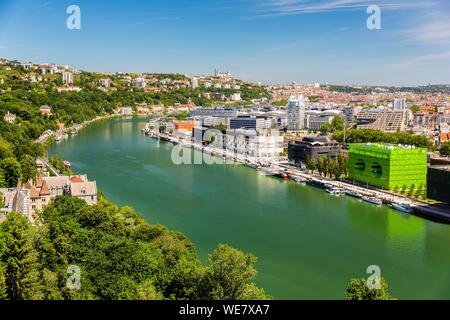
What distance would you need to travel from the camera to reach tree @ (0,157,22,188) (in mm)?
5988

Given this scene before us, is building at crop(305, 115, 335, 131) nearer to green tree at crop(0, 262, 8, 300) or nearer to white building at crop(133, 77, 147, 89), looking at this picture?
white building at crop(133, 77, 147, 89)

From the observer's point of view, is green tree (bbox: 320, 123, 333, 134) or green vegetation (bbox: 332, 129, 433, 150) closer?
green vegetation (bbox: 332, 129, 433, 150)

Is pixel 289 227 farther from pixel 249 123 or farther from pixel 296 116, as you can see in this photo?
pixel 296 116

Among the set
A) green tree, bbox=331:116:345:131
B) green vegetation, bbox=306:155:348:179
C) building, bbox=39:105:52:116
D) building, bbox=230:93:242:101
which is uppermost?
building, bbox=230:93:242:101

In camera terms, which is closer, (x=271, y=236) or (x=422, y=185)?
(x=271, y=236)

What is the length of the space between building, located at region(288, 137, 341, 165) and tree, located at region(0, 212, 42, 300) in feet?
19.9

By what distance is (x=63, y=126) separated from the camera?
15391 mm

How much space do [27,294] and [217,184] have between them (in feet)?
16.0

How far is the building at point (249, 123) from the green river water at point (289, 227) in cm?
549

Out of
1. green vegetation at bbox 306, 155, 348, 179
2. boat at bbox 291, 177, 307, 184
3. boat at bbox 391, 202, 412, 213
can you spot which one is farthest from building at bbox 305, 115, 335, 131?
boat at bbox 391, 202, 412, 213

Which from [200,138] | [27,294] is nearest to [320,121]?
[200,138]

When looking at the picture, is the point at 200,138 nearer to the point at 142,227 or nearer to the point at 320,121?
the point at 320,121

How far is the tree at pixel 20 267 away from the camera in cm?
259

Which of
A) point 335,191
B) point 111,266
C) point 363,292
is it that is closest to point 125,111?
point 335,191
